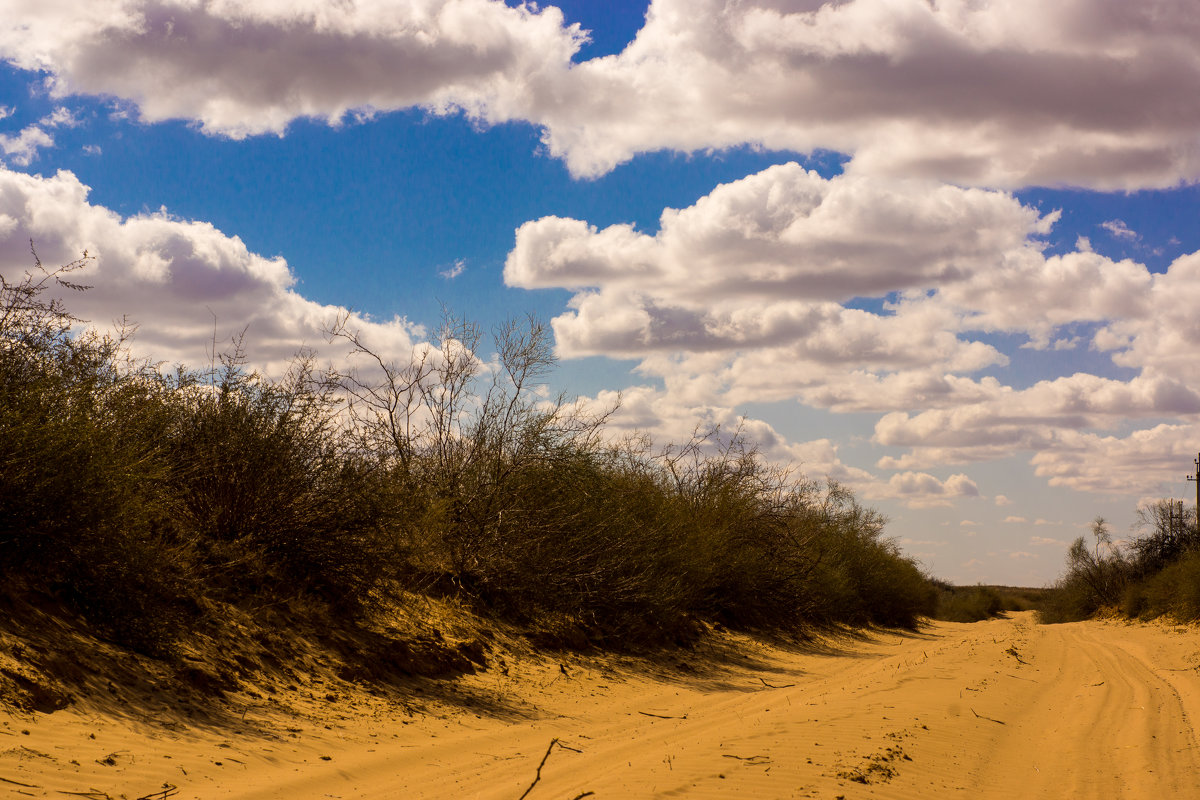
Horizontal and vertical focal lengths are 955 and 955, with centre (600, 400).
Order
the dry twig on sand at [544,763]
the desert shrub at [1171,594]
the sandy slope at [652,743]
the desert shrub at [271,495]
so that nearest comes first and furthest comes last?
the dry twig on sand at [544,763], the sandy slope at [652,743], the desert shrub at [271,495], the desert shrub at [1171,594]

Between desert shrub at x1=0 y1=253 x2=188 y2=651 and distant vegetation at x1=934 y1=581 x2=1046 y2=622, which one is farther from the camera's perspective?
distant vegetation at x1=934 y1=581 x2=1046 y2=622

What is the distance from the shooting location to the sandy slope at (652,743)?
8.09 m

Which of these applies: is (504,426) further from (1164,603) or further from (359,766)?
(1164,603)

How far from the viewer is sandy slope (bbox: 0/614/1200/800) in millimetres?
8094

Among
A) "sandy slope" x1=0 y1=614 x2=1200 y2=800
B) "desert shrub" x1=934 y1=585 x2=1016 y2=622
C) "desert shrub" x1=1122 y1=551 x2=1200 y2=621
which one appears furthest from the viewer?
"desert shrub" x1=934 y1=585 x2=1016 y2=622

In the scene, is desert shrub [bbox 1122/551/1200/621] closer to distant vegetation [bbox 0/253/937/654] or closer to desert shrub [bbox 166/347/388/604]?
distant vegetation [bbox 0/253/937/654]

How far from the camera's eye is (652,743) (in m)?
10.9

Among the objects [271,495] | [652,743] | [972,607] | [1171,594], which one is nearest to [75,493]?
[271,495]

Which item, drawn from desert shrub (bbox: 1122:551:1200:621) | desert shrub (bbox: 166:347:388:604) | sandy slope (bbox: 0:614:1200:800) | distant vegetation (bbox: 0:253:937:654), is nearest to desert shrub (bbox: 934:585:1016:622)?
desert shrub (bbox: 1122:551:1200:621)

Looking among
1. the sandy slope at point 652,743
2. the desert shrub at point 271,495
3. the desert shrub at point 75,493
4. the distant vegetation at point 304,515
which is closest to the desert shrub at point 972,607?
the distant vegetation at point 304,515

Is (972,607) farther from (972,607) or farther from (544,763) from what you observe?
(544,763)

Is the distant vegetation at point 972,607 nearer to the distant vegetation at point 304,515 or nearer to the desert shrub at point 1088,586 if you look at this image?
the desert shrub at point 1088,586

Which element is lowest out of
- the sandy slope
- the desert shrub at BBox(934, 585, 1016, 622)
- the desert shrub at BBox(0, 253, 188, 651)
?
the desert shrub at BBox(934, 585, 1016, 622)

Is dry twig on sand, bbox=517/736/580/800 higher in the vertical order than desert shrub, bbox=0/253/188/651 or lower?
lower
